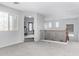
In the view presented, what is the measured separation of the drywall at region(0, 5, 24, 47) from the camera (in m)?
5.35

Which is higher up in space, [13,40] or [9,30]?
[9,30]

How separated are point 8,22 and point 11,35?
2.74 feet

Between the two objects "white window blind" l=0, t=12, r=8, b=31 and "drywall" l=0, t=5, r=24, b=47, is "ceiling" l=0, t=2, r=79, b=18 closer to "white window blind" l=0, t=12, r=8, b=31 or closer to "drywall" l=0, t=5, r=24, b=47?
"drywall" l=0, t=5, r=24, b=47

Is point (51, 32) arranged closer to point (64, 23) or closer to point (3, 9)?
point (64, 23)

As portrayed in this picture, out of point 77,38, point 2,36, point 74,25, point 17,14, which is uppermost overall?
point 17,14

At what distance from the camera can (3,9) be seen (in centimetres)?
536

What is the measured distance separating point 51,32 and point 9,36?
158 inches

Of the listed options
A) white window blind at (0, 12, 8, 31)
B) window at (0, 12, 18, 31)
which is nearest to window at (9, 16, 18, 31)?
window at (0, 12, 18, 31)

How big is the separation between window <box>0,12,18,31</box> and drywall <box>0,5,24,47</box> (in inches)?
9.0

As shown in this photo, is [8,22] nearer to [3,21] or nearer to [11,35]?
[3,21]

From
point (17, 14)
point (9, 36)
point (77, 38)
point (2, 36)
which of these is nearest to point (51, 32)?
point (77, 38)

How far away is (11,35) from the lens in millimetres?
6094

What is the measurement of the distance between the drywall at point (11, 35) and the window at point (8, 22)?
229mm

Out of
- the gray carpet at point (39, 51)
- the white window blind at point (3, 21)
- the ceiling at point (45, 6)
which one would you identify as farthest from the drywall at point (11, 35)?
the gray carpet at point (39, 51)
